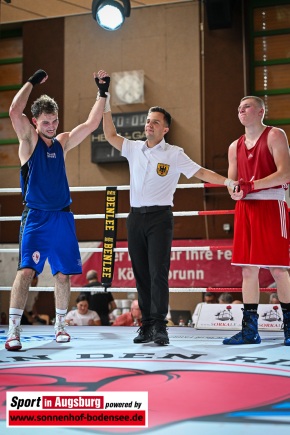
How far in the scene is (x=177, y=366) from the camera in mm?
1857

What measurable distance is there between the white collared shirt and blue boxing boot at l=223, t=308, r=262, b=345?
71 cm

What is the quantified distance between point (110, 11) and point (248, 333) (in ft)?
12.8

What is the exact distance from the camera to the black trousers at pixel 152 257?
264 centimetres

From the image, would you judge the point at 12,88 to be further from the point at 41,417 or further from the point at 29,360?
the point at 41,417

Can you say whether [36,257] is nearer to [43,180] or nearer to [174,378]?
[43,180]

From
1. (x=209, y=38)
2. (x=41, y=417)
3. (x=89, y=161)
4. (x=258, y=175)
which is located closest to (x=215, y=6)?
(x=209, y=38)

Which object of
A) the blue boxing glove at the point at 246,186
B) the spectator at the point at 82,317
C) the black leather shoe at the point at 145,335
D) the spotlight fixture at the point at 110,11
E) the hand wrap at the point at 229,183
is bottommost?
the spectator at the point at 82,317

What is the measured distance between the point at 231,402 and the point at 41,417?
1.58ft

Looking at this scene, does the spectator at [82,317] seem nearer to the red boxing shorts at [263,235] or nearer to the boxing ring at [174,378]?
the boxing ring at [174,378]

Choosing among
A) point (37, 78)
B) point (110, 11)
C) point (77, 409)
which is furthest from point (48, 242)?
point (110, 11)

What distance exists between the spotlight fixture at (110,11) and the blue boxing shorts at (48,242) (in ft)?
10.8

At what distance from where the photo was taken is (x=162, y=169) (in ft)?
9.04

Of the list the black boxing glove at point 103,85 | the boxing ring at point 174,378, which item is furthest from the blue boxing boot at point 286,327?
the black boxing glove at point 103,85

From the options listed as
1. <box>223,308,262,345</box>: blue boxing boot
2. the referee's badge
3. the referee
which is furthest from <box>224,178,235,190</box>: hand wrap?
<box>223,308,262,345</box>: blue boxing boot
